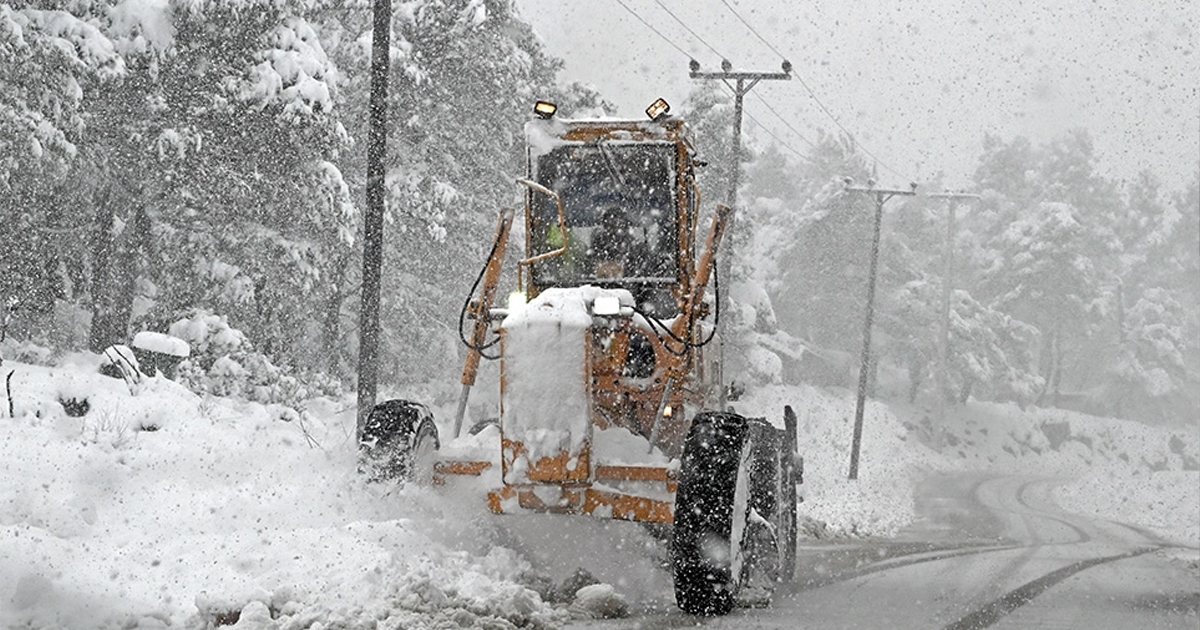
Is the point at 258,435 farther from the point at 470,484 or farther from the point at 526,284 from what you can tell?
the point at 470,484

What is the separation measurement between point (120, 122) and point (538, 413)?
13.6m

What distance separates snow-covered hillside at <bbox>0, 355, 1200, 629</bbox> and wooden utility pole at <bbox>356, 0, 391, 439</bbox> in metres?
0.94

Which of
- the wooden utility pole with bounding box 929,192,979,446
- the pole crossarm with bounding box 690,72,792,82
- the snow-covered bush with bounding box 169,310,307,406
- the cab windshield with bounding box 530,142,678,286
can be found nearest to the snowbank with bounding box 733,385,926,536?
the wooden utility pole with bounding box 929,192,979,446

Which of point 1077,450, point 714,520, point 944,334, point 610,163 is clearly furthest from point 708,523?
point 1077,450

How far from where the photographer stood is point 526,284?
9391 mm

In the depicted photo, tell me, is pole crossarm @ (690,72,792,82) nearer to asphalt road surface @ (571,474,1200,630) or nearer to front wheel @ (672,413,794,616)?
asphalt road surface @ (571,474,1200,630)

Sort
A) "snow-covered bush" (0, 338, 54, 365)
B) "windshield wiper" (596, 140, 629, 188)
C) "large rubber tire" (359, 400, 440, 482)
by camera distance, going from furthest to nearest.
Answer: "snow-covered bush" (0, 338, 54, 365), "windshield wiper" (596, 140, 629, 188), "large rubber tire" (359, 400, 440, 482)

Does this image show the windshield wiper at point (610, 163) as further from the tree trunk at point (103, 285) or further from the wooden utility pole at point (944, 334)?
the wooden utility pole at point (944, 334)

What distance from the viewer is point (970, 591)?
995 cm

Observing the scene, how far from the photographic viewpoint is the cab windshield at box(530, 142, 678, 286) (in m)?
8.98

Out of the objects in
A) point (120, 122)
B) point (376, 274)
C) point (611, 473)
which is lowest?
point (611, 473)

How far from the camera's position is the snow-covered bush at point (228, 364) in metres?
16.8

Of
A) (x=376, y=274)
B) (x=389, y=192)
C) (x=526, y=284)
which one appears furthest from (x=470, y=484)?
(x=389, y=192)

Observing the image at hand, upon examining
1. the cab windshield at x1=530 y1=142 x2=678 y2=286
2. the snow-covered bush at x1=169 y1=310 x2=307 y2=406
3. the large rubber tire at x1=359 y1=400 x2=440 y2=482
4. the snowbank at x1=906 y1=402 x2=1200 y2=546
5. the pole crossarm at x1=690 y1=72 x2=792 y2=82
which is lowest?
the snowbank at x1=906 y1=402 x2=1200 y2=546
